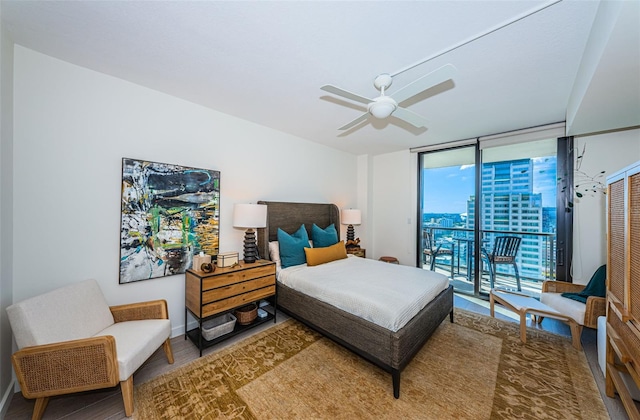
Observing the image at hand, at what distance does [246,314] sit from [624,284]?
3.25m

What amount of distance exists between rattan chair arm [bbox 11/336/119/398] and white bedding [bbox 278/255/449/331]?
1645mm

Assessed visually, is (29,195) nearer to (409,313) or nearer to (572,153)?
(409,313)

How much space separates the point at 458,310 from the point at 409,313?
188cm

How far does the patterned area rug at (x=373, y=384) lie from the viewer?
1.63 metres

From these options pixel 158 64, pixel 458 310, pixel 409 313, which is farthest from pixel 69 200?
pixel 458 310

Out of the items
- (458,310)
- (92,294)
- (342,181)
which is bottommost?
(458,310)

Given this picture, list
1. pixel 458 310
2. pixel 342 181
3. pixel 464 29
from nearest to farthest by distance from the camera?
1. pixel 464 29
2. pixel 458 310
3. pixel 342 181

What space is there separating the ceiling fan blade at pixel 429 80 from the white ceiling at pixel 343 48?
32 centimetres

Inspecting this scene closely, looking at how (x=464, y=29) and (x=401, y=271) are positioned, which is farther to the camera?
(x=401, y=271)

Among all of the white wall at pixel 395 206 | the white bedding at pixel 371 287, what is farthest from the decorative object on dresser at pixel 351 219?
the white bedding at pixel 371 287

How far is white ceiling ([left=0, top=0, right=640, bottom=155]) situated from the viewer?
4.60ft

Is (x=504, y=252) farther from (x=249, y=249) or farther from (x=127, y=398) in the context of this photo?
(x=127, y=398)

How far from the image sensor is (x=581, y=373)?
1.99 meters

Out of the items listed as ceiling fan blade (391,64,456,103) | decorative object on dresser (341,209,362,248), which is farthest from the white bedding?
ceiling fan blade (391,64,456,103)
